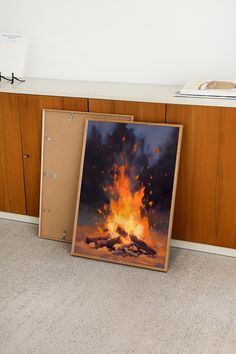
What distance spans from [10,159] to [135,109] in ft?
2.83

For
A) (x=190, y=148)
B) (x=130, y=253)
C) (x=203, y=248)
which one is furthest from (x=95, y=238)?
(x=190, y=148)

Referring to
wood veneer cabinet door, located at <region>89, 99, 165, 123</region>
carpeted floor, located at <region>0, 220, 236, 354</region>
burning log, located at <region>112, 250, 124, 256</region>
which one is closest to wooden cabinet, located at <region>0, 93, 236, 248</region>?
wood veneer cabinet door, located at <region>89, 99, 165, 123</region>

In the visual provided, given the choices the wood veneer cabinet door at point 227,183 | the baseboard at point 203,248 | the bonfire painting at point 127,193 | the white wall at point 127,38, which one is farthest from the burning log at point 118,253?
the white wall at point 127,38

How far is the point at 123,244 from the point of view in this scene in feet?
8.00

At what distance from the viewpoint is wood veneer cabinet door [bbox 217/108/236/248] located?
225 cm

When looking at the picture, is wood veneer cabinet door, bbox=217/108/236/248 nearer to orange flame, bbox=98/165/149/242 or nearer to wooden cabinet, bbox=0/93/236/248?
wooden cabinet, bbox=0/93/236/248

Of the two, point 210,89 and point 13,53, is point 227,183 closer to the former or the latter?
point 210,89

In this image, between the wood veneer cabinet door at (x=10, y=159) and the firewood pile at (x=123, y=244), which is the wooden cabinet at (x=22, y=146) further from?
the firewood pile at (x=123, y=244)

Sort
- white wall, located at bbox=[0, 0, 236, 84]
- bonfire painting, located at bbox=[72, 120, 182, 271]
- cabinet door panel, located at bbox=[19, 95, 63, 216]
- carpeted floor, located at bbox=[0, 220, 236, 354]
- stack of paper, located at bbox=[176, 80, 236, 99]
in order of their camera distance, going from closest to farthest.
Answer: carpeted floor, located at bbox=[0, 220, 236, 354] → stack of paper, located at bbox=[176, 80, 236, 99] → bonfire painting, located at bbox=[72, 120, 182, 271] → white wall, located at bbox=[0, 0, 236, 84] → cabinet door panel, located at bbox=[19, 95, 63, 216]

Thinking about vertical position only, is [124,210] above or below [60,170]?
below

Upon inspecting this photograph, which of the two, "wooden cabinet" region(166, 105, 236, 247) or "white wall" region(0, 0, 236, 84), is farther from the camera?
"white wall" region(0, 0, 236, 84)

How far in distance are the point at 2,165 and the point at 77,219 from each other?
0.65 metres

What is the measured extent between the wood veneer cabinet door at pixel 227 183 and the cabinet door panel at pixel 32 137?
0.91m

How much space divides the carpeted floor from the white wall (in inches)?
40.7
